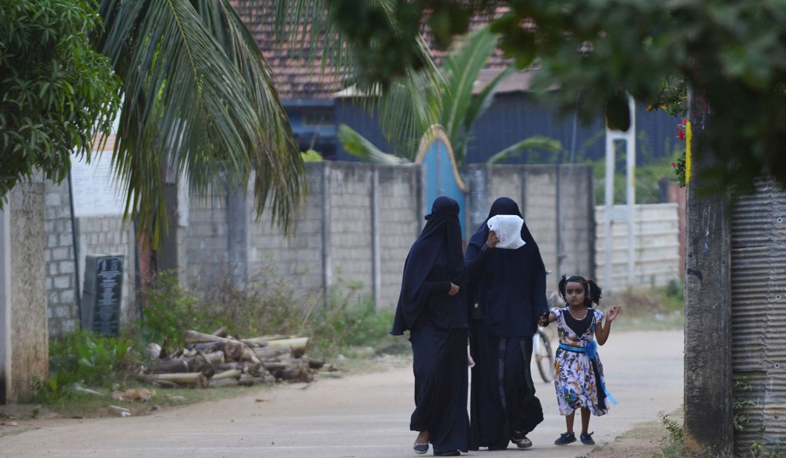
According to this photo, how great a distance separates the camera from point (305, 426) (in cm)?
955

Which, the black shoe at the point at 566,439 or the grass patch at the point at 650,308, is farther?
the grass patch at the point at 650,308

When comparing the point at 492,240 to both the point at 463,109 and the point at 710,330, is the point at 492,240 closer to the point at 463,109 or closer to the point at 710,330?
the point at 710,330

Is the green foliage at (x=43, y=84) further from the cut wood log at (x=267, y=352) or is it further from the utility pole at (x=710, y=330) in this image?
the cut wood log at (x=267, y=352)

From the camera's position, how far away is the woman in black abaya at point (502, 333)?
8.20 metres

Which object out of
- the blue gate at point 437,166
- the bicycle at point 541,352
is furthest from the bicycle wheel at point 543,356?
the blue gate at point 437,166

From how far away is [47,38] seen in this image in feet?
24.3

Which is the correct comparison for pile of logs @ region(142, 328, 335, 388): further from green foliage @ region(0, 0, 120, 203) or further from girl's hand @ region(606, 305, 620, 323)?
girl's hand @ region(606, 305, 620, 323)

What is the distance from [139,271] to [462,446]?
715 cm

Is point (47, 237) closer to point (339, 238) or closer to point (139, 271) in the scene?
point (139, 271)

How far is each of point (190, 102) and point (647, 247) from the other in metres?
13.8

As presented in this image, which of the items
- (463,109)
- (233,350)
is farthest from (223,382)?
(463,109)

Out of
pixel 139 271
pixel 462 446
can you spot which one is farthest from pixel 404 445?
pixel 139 271

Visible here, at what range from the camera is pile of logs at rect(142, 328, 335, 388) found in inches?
468

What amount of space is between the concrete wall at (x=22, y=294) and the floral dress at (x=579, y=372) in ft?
14.6
